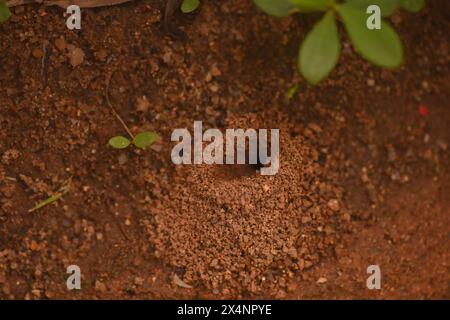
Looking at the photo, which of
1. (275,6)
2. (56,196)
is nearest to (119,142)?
(56,196)

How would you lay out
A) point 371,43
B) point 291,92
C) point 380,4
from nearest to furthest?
point 371,43 → point 380,4 → point 291,92

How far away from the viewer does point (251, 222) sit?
1.44 metres

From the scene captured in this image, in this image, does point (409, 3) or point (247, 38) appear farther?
point (247, 38)

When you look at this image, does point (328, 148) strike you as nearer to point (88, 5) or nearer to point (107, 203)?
point (107, 203)

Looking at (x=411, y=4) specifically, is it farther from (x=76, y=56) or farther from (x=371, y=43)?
(x=76, y=56)

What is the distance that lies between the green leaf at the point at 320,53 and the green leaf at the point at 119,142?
1.62 ft

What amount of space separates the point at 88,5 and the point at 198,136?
419 mm

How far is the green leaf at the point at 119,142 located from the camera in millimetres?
1436

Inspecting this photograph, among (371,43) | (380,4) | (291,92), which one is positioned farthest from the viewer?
(291,92)

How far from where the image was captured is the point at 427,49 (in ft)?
4.74

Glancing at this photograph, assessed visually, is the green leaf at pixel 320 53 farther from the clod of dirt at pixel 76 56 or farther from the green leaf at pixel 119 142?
the clod of dirt at pixel 76 56

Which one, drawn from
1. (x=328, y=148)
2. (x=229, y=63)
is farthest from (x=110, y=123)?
(x=328, y=148)

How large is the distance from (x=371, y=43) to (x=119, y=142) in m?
0.63

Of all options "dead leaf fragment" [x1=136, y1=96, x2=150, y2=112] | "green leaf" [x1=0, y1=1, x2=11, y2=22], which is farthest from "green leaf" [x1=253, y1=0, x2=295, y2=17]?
"green leaf" [x1=0, y1=1, x2=11, y2=22]
